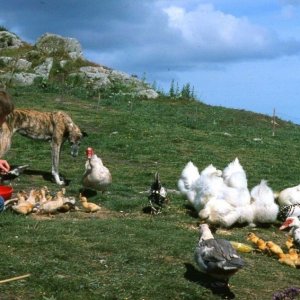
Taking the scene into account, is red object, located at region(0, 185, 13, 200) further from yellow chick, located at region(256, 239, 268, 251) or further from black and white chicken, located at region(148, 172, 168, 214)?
yellow chick, located at region(256, 239, 268, 251)

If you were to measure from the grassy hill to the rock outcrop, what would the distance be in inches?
604

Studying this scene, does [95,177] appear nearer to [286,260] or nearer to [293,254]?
[293,254]

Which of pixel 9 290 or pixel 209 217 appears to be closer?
pixel 9 290

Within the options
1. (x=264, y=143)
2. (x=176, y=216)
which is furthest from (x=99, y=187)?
(x=264, y=143)

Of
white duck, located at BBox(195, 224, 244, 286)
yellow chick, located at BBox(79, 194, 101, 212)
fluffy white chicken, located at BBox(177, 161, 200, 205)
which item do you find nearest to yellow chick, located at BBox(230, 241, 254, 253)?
white duck, located at BBox(195, 224, 244, 286)

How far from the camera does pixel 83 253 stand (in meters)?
8.27

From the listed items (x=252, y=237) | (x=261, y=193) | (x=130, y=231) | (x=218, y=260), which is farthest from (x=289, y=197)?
(x=218, y=260)

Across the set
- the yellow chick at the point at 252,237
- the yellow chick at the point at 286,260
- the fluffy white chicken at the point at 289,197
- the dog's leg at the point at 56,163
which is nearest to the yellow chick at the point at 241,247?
the yellow chick at the point at 252,237

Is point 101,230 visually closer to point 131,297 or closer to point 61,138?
point 131,297

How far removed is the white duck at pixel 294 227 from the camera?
9594 millimetres

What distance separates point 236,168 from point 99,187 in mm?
2626

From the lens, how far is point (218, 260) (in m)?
7.13

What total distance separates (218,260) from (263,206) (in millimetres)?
3812

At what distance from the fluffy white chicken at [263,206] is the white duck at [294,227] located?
249mm
